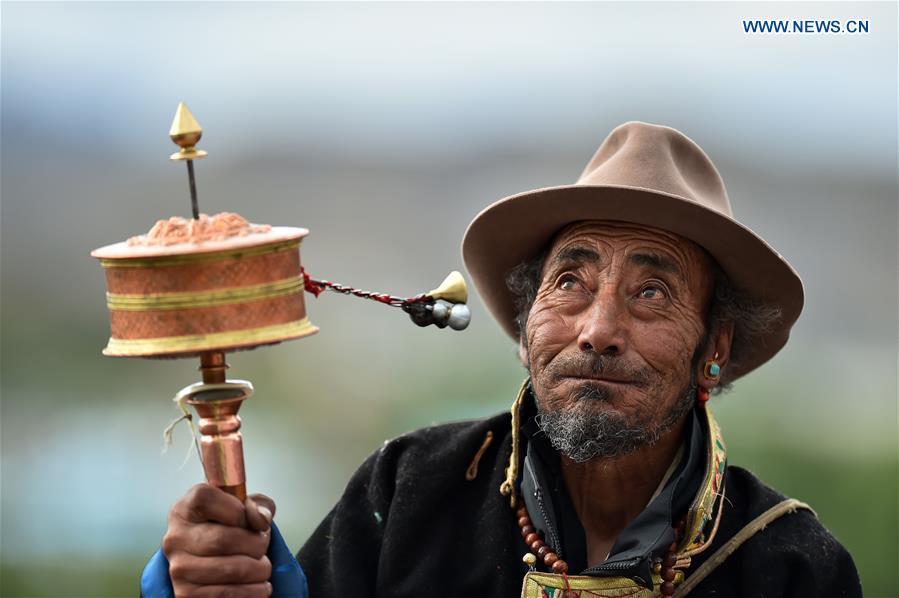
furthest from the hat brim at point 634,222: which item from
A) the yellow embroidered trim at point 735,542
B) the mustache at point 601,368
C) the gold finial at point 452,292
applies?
the gold finial at point 452,292

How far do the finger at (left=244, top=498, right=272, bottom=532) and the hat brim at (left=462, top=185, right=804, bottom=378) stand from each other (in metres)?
1.22

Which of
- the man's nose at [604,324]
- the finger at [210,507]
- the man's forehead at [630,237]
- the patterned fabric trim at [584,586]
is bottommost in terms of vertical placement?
the patterned fabric trim at [584,586]

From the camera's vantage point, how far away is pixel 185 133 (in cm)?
229

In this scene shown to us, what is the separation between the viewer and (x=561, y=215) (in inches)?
129

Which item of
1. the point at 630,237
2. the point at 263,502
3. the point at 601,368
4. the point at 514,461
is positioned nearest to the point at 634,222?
the point at 630,237

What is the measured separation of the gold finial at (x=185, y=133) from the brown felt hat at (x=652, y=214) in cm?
117

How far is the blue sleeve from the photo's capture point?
102 inches

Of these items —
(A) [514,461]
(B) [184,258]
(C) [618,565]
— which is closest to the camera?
(B) [184,258]

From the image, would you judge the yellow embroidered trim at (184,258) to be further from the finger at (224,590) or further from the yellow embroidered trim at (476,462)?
the yellow embroidered trim at (476,462)

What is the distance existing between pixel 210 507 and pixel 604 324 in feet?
3.92

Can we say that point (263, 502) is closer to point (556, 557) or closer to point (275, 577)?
point (275, 577)

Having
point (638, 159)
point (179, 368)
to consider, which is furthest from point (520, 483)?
point (179, 368)

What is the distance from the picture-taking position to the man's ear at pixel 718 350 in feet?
10.9

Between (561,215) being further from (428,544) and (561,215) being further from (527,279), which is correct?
(428,544)
